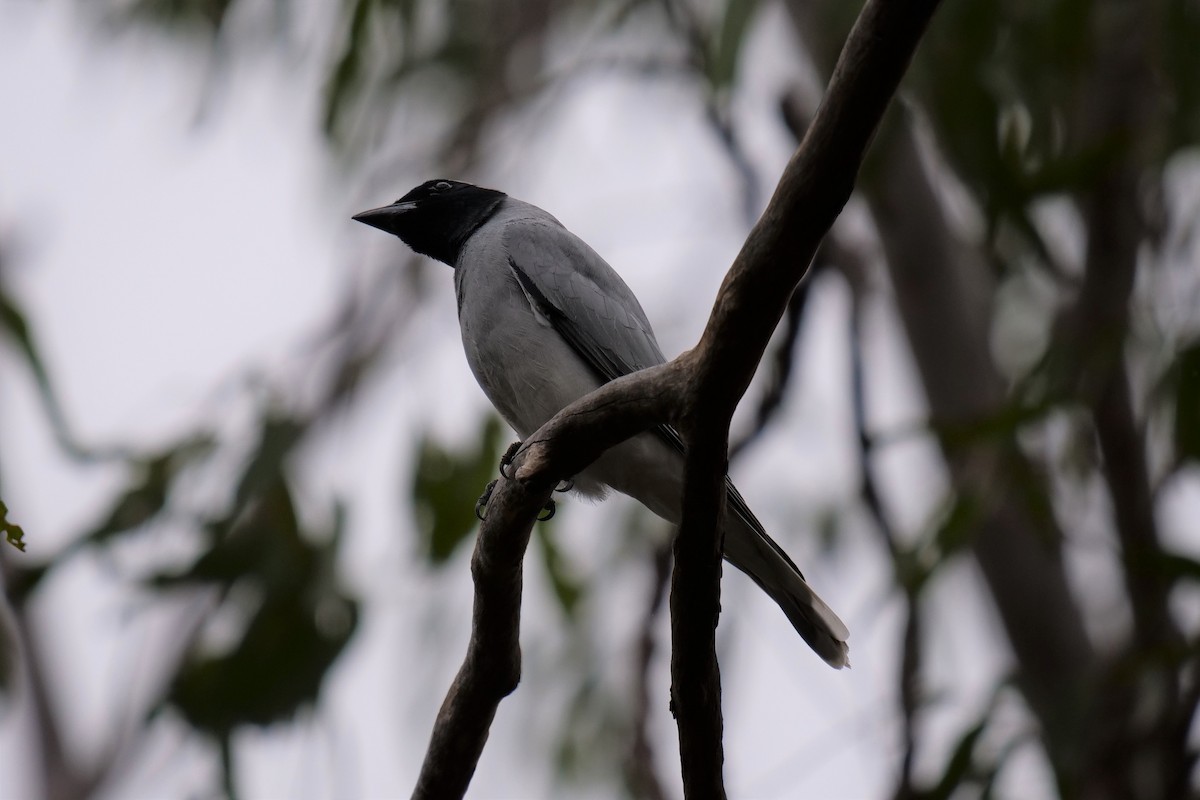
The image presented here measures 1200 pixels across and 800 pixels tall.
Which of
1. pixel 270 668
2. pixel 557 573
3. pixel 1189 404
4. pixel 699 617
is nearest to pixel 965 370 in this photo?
pixel 1189 404

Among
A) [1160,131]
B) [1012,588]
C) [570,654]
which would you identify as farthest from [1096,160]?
[570,654]

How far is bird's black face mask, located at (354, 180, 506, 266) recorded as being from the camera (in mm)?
3672

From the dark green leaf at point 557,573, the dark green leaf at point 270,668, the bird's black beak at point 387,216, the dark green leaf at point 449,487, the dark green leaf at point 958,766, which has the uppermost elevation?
the bird's black beak at point 387,216

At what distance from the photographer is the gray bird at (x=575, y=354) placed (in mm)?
2756

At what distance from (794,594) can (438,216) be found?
153 cm

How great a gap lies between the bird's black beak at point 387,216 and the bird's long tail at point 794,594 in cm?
151

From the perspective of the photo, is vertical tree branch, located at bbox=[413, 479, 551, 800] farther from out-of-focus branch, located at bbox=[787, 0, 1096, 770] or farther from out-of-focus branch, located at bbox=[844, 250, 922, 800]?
out-of-focus branch, located at bbox=[787, 0, 1096, 770]

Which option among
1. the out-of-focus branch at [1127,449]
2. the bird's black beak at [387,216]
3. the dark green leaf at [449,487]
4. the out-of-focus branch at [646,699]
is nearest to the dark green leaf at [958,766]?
the out-of-focus branch at [1127,449]

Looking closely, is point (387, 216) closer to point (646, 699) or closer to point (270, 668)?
point (270, 668)

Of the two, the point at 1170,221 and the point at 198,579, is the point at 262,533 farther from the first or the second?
the point at 1170,221

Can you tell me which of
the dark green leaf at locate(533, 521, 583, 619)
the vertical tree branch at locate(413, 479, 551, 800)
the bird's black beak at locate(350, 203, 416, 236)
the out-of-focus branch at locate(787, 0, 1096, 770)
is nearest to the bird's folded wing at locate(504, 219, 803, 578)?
the bird's black beak at locate(350, 203, 416, 236)

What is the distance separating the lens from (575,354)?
298 centimetres

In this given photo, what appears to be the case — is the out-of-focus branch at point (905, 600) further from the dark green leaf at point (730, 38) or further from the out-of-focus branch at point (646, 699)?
the dark green leaf at point (730, 38)

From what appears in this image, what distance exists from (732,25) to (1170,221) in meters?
1.84
